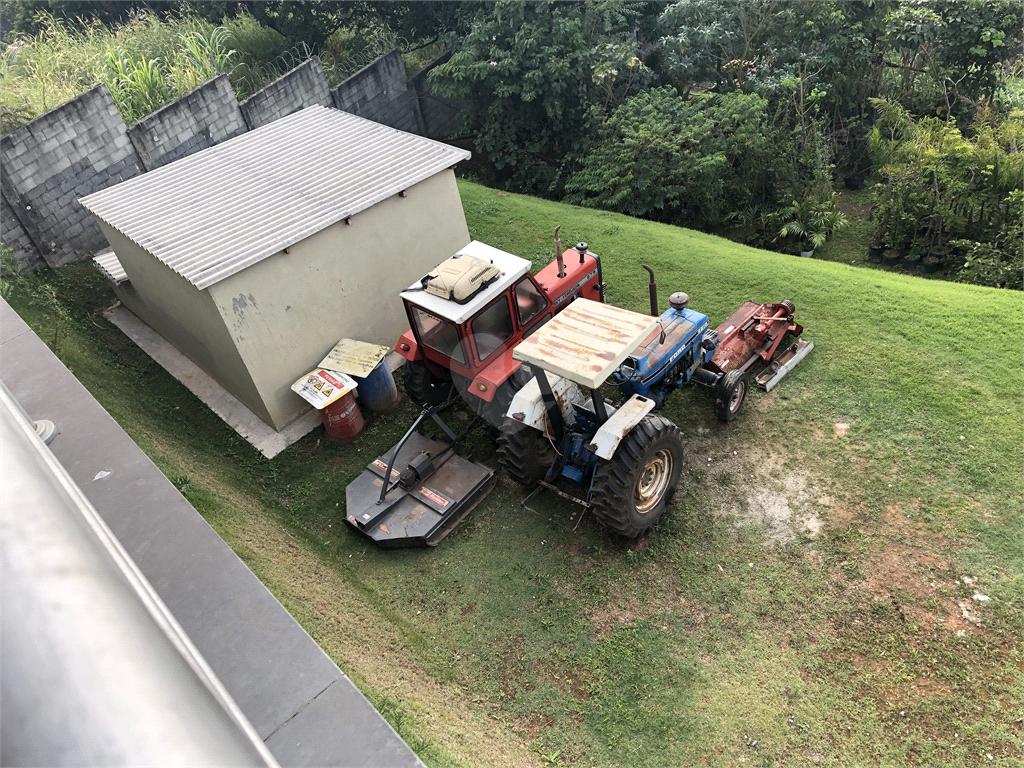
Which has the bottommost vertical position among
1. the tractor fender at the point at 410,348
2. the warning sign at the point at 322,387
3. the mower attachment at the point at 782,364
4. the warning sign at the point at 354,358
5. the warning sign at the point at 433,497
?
the mower attachment at the point at 782,364

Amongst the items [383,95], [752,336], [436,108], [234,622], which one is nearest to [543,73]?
[436,108]

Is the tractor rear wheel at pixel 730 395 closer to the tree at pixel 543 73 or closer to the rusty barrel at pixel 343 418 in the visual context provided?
the rusty barrel at pixel 343 418

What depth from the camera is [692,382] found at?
7551mm

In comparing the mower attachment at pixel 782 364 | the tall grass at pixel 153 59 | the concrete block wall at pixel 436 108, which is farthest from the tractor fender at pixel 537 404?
the concrete block wall at pixel 436 108

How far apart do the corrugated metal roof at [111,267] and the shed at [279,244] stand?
0.03m

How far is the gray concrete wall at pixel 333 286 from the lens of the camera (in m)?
7.15

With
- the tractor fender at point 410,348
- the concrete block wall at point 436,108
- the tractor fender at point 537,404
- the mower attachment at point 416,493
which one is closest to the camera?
the tractor fender at point 537,404

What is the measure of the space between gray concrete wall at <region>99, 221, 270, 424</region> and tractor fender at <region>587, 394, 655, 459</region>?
3.87 meters

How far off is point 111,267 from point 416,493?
18.9ft

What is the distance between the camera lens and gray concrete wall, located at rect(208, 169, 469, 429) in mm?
7148

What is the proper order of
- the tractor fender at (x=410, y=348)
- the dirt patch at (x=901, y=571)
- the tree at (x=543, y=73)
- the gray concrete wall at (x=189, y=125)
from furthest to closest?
the tree at (x=543, y=73)
the gray concrete wall at (x=189, y=125)
the tractor fender at (x=410, y=348)
the dirt patch at (x=901, y=571)

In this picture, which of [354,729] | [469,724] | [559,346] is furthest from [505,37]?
[354,729]

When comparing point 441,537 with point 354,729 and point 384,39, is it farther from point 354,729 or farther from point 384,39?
point 384,39

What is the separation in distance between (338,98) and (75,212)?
525 centimetres
